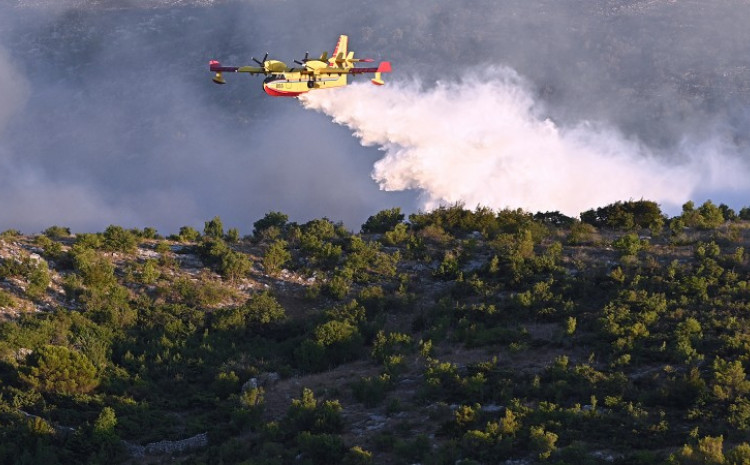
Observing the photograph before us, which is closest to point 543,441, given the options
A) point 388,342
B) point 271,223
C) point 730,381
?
point 730,381

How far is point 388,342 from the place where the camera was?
116 ft

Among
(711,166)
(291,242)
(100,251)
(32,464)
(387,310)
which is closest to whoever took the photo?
(32,464)

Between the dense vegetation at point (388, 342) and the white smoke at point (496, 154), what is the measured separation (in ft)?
90.7

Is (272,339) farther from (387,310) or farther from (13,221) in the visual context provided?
(13,221)

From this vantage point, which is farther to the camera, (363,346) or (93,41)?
(93,41)

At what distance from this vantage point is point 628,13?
120875 mm

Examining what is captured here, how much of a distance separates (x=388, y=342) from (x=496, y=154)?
172ft

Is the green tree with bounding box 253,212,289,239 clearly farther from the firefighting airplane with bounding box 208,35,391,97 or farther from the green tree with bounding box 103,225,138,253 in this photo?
the green tree with bounding box 103,225,138,253

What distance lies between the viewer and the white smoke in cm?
7838

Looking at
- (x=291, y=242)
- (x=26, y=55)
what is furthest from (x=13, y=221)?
(x=291, y=242)

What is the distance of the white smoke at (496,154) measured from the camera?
7838cm

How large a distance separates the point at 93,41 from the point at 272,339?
315 ft

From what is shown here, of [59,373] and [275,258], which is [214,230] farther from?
[59,373]

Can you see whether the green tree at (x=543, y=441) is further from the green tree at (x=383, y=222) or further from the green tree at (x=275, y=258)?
the green tree at (x=383, y=222)
